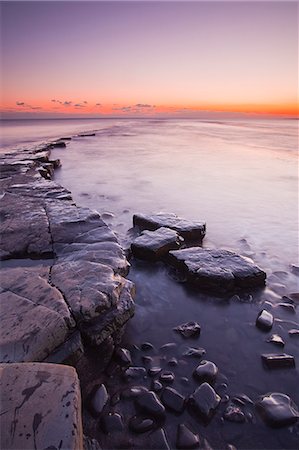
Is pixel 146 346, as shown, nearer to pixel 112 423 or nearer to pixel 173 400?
pixel 173 400

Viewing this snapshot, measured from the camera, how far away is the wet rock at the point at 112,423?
1655 millimetres

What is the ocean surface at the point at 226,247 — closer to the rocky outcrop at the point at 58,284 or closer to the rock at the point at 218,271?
the rock at the point at 218,271

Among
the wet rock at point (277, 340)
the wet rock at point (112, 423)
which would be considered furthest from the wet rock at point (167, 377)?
the wet rock at point (277, 340)

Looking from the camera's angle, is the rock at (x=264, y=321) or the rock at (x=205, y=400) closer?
the rock at (x=205, y=400)

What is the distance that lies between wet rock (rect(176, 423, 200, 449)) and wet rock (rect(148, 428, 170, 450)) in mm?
71

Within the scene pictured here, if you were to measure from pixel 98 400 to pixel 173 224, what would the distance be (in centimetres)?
286

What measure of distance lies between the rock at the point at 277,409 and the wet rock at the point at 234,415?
4.8 inches

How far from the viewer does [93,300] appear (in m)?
2.02

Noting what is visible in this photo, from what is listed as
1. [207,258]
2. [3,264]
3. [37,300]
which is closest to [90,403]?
[37,300]

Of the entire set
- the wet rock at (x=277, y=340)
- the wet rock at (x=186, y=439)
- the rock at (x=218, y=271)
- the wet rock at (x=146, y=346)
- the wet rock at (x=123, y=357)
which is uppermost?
the rock at (x=218, y=271)

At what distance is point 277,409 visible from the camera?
1752 mm

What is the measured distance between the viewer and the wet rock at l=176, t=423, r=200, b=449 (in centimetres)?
158

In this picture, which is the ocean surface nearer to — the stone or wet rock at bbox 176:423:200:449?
wet rock at bbox 176:423:200:449

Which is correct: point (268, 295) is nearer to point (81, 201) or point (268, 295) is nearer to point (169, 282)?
point (169, 282)
